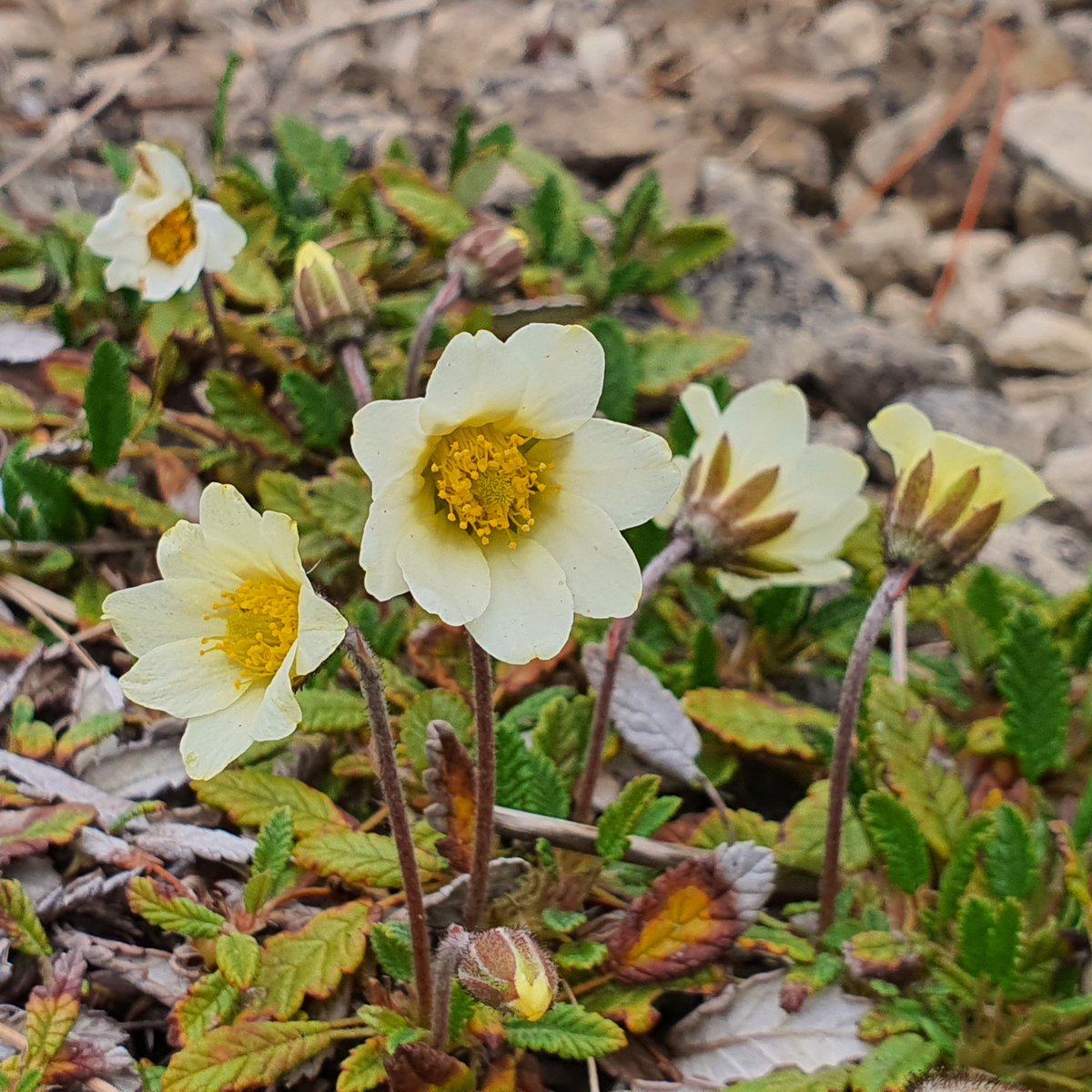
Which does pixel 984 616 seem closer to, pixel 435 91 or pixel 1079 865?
pixel 1079 865

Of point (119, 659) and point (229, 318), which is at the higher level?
point (229, 318)

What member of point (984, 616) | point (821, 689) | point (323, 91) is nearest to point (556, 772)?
point (821, 689)

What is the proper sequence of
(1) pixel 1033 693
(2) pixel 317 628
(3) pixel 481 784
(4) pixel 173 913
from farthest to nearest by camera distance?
(1) pixel 1033 693
(4) pixel 173 913
(3) pixel 481 784
(2) pixel 317 628

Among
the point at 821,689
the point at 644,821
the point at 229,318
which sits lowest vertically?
the point at 821,689

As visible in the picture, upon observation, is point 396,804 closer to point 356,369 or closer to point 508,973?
point 508,973

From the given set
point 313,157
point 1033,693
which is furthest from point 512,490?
point 313,157
